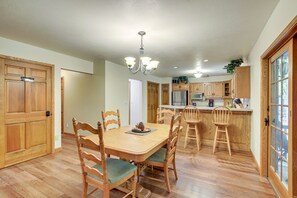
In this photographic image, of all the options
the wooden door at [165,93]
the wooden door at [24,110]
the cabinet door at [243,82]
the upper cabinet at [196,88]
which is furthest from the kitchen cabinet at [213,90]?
the wooden door at [24,110]

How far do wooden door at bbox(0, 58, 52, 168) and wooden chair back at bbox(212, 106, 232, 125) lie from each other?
3.80m

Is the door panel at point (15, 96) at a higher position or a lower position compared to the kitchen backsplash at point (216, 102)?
higher

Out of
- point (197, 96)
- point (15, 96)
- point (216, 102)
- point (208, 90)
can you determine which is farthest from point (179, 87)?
point (15, 96)

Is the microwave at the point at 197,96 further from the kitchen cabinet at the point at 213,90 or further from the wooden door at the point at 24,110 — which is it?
the wooden door at the point at 24,110

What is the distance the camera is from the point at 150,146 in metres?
1.68

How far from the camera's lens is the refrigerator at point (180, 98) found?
7.35 metres

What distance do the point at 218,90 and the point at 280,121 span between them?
526cm

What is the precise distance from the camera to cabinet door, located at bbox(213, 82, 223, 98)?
6863 mm

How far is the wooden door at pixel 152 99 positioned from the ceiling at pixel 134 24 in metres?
3.64

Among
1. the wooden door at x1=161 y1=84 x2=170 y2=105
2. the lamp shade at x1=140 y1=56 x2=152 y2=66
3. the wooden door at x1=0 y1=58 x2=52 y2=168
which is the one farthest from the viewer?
the wooden door at x1=161 y1=84 x2=170 y2=105

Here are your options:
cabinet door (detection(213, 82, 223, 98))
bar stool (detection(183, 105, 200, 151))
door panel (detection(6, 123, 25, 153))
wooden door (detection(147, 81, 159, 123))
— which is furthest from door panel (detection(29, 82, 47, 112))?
cabinet door (detection(213, 82, 223, 98))

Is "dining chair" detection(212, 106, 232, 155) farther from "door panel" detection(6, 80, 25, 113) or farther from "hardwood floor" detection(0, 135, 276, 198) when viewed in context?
"door panel" detection(6, 80, 25, 113)

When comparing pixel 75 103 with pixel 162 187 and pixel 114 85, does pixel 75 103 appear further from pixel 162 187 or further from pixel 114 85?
pixel 162 187

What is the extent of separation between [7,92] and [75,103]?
2.11 m
